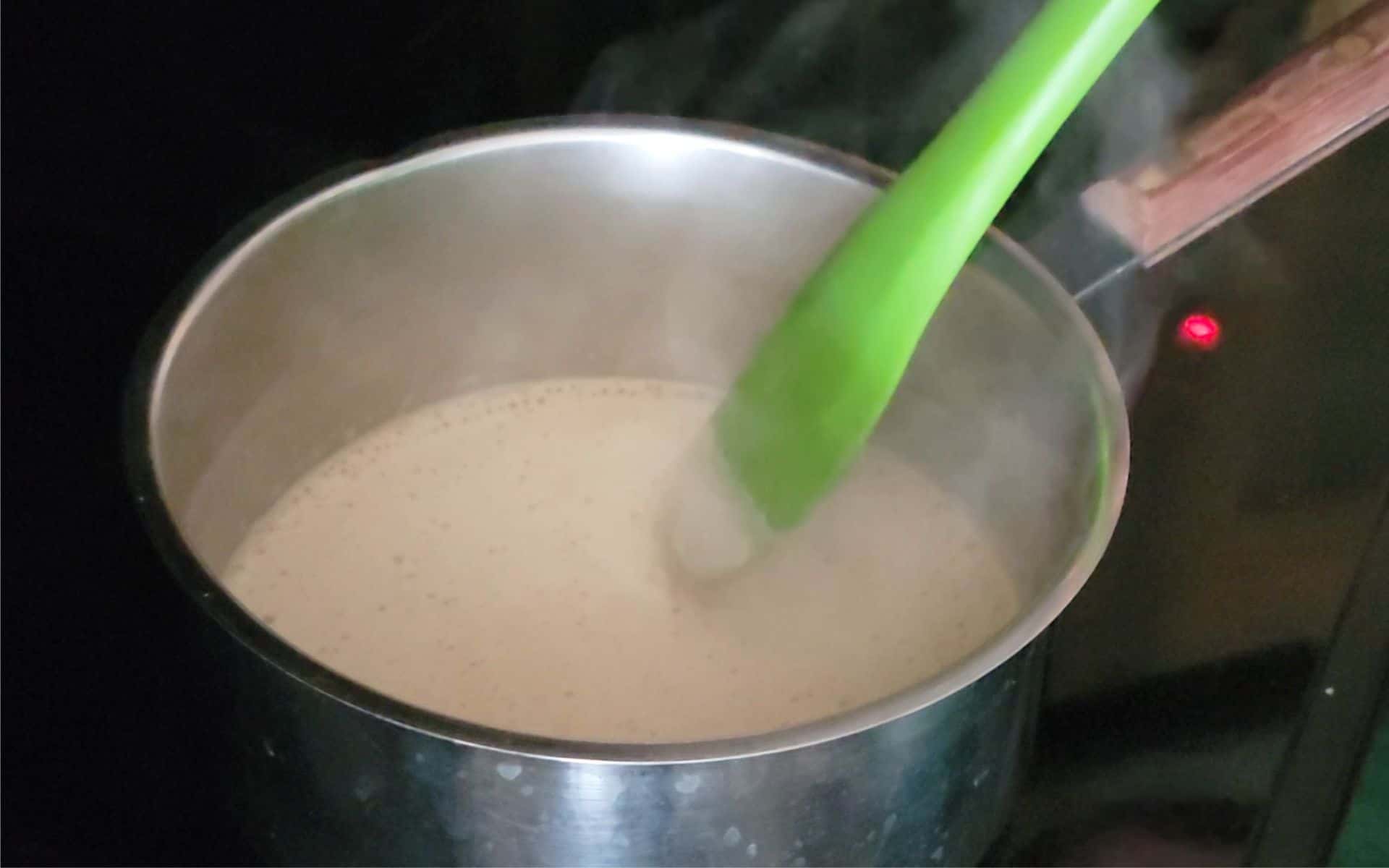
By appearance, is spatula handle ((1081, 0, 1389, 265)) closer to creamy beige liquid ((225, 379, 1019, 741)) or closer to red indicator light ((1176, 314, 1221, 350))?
red indicator light ((1176, 314, 1221, 350))

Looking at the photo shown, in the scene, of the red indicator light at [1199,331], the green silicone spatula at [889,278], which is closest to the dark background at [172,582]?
the red indicator light at [1199,331]

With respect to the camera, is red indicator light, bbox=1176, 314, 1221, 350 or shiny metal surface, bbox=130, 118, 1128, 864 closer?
shiny metal surface, bbox=130, 118, 1128, 864

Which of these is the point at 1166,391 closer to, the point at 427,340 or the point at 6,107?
the point at 427,340

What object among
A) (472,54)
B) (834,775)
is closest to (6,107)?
(472,54)

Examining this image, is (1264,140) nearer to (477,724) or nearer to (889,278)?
(889,278)

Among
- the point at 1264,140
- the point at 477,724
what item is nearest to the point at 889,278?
the point at 1264,140

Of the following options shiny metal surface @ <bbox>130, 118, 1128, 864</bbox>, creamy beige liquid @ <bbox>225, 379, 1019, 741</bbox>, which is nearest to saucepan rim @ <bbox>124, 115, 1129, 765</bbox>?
shiny metal surface @ <bbox>130, 118, 1128, 864</bbox>
